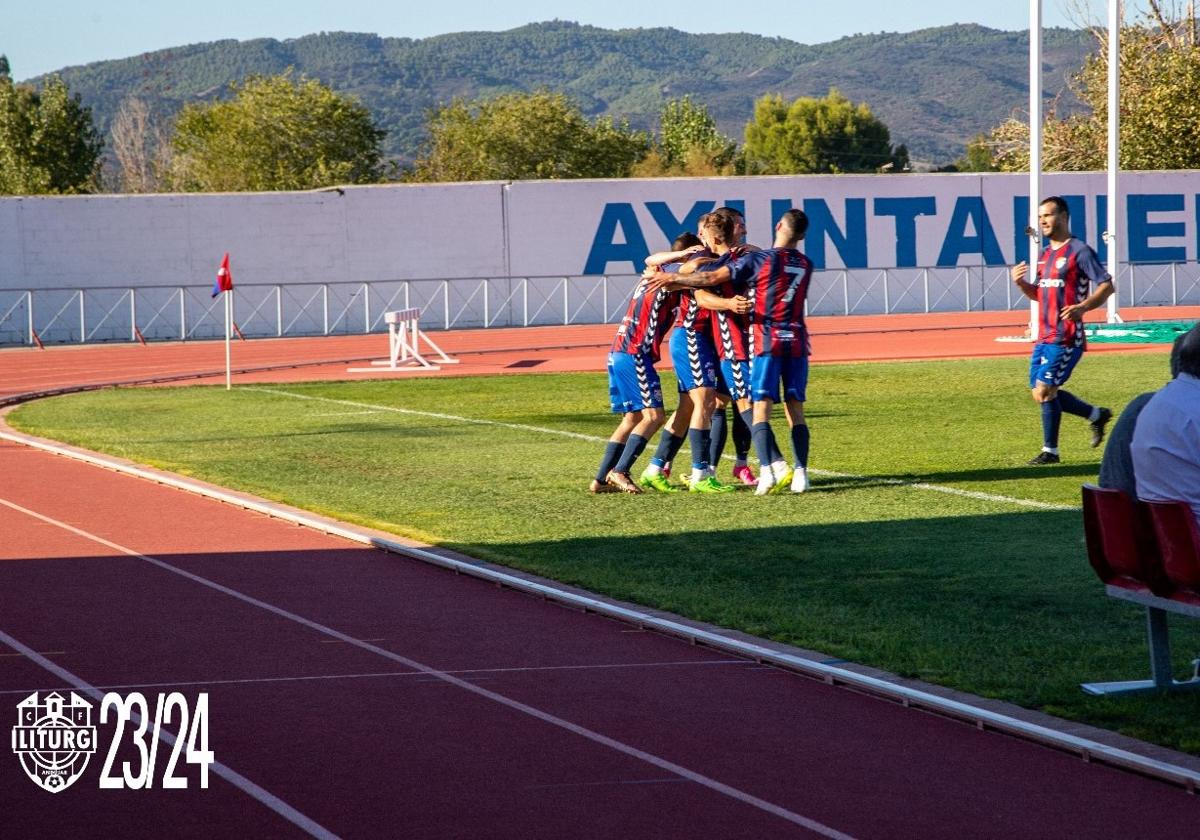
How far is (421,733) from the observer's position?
6.30 m

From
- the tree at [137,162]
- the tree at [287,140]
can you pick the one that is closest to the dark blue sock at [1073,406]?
the tree at [287,140]

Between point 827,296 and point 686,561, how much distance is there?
114ft

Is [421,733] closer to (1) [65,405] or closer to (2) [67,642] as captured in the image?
(2) [67,642]

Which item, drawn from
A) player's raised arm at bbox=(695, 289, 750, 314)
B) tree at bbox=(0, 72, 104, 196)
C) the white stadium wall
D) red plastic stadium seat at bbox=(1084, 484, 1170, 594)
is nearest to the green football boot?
player's raised arm at bbox=(695, 289, 750, 314)

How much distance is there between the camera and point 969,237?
148 feet

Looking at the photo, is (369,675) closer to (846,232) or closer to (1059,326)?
(1059,326)

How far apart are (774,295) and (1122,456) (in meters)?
5.40

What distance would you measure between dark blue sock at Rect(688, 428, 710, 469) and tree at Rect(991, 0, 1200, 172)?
141 ft

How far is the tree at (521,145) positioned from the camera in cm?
8294

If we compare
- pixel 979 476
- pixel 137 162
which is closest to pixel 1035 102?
pixel 979 476

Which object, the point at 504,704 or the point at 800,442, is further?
the point at 800,442

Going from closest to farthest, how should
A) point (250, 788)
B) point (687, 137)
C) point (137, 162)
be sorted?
point (250, 788) → point (687, 137) → point (137, 162)

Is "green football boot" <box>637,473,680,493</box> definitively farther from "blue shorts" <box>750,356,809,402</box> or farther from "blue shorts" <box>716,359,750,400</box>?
"blue shorts" <box>750,356,809,402</box>

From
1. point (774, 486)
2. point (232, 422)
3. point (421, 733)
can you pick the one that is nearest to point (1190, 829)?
point (421, 733)
